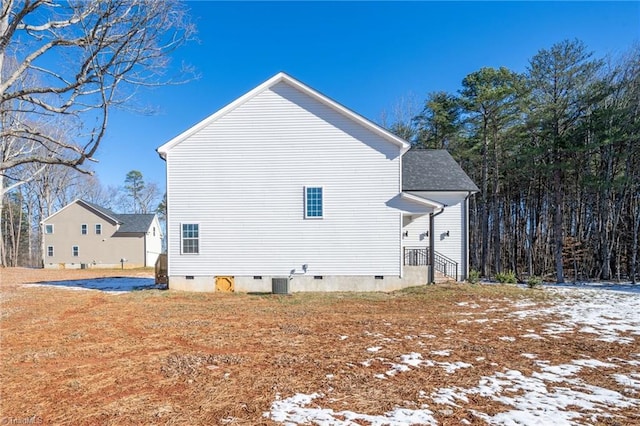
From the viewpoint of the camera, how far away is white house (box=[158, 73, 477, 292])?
12.4 m

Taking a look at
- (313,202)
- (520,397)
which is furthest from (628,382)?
(313,202)

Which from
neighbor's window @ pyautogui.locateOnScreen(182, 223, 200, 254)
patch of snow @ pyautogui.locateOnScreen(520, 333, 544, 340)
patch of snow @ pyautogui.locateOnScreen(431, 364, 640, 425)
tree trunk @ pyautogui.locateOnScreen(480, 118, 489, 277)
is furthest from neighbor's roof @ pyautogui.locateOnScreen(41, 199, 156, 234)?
patch of snow @ pyautogui.locateOnScreen(431, 364, 640, 425)

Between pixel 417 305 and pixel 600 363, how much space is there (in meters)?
5.09

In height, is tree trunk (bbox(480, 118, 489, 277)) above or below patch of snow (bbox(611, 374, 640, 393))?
above

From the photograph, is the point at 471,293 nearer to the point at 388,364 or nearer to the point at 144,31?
the point at 388,364

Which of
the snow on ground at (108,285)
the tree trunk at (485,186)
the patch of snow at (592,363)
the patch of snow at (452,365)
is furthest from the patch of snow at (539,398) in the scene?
the tree trunk at (485,186)

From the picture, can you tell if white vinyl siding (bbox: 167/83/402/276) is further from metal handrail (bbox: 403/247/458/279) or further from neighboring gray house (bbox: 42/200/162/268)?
neighboring gray house (bbox: 42/200/162/268)

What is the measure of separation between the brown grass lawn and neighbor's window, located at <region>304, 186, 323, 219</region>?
13.0ft

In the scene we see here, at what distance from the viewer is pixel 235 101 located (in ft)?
41.0

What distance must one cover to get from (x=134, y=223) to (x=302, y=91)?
27.0 meters

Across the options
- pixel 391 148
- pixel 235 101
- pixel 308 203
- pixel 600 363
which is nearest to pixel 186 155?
pixel 235 101

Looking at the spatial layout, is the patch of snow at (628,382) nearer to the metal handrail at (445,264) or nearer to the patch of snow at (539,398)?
the patch of snow at (539,398)

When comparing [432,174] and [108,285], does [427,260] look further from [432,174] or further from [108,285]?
[108,285]

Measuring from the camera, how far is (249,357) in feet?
16.9
